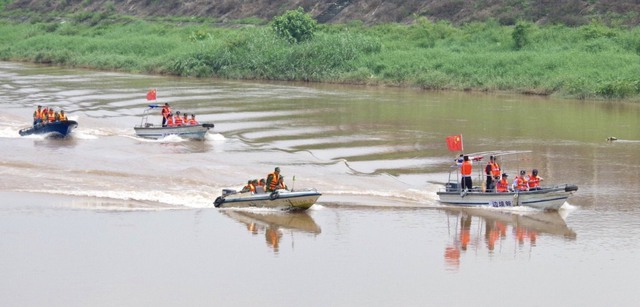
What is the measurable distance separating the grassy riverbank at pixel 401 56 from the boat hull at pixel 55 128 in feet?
83.6

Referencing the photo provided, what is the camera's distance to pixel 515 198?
3086cm

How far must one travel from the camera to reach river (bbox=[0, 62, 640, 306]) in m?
23.4

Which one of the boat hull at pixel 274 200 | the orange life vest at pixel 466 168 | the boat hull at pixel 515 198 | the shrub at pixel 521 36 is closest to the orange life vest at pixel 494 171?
the orange life vest at pixel 466 168

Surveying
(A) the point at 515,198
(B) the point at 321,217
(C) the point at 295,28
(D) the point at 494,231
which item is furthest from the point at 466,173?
(C) the point at 295,28

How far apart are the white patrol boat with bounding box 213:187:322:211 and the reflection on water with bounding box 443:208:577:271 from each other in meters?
4.00

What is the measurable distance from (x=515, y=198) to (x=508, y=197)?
20cm

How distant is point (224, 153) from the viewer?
40.9m

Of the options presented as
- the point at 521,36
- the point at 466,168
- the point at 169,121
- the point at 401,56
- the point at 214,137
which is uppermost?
the point at 521,36

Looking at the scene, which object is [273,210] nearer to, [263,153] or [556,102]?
[263,153]

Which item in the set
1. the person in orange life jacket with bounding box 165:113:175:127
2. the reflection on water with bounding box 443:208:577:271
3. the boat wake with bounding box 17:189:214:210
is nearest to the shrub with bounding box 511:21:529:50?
the person in orange life jacket with bounding box 165:113:175:127

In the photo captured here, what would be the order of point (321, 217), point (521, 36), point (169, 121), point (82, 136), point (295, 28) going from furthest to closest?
1. point (295, 28)
2. point (521, 36)
3. point (82, 136)
4. point (169, 121)
5. point (321, 217)

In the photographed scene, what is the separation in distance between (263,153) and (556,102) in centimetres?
2131

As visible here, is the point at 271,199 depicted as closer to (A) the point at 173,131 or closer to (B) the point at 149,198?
(B) the point at 149,198

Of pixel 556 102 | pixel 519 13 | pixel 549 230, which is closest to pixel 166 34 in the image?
pixel 519 13
